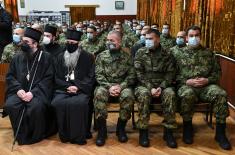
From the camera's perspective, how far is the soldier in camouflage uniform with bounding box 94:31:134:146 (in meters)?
4.64

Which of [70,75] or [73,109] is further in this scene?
[70,75]

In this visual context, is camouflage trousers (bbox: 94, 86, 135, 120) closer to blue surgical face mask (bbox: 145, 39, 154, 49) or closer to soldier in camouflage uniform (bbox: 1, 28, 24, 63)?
blue surgical face mask (bbox: 145, 39, 154, 49)

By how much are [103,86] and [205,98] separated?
1.38m

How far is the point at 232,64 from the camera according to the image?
573 centimetres

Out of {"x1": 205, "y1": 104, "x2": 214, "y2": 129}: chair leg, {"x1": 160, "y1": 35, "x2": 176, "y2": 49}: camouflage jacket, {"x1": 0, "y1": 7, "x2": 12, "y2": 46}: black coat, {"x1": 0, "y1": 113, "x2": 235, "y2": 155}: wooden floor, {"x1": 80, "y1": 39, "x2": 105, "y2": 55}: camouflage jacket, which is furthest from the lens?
{"x1": 160, "y1": 35, "x2": 176, "y2": 49}: camouflage jacket

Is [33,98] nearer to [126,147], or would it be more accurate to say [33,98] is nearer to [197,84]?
[126,147]

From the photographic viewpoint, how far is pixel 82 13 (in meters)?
27.6

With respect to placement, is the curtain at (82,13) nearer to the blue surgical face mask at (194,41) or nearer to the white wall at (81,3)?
the white wall at (81,3)

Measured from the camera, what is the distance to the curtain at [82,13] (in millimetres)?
27469

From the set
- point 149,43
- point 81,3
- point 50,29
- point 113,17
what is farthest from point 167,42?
point 113,17

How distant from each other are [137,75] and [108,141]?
3.24 ft

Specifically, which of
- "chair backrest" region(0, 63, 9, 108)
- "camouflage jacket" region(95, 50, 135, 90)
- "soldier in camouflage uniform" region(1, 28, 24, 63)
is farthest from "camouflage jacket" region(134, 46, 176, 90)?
"soldier in camouflage uniform" region(1, 28, 24, 63)

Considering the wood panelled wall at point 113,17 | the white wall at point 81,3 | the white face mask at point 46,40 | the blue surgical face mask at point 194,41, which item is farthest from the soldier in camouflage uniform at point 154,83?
the wood panelled wall at point 113,17

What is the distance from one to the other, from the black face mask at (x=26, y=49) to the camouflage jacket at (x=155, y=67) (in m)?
1.50
